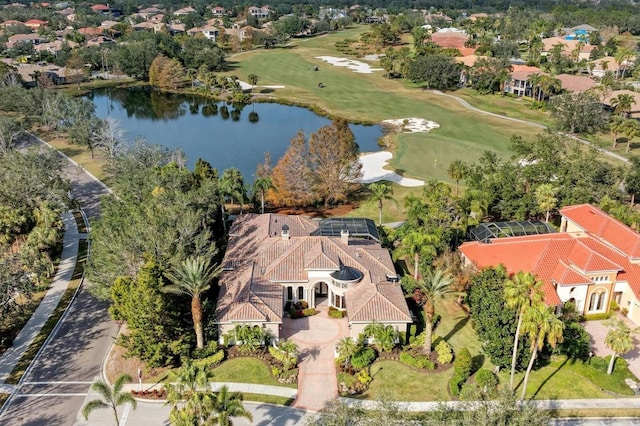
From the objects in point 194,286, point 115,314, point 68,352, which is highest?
point 194,286

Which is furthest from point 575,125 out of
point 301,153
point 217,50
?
point 217,50

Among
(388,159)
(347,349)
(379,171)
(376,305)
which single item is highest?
(376,305)

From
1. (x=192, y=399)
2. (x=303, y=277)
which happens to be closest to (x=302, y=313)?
(x=303, y=277)

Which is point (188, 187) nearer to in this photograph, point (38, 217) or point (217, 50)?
point (38, 217)

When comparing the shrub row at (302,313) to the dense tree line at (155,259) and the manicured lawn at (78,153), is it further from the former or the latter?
the manicured lawn at (78,153)

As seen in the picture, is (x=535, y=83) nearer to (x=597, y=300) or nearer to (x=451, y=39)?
(x=451, y=39)

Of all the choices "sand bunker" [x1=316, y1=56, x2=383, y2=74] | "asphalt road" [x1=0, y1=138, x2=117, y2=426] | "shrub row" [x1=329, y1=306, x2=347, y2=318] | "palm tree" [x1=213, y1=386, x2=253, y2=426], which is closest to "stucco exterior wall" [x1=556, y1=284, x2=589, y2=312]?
"shrub row" [x1=329, y1=306, x2=347, y2=318]
